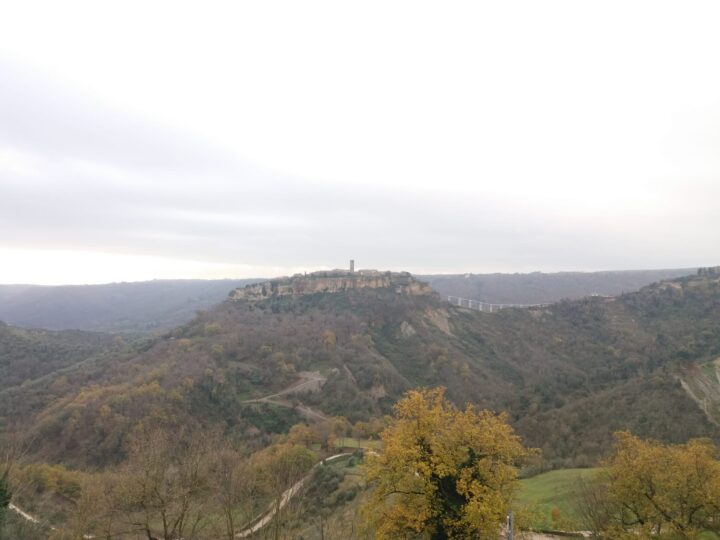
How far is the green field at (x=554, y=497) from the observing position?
1836cm

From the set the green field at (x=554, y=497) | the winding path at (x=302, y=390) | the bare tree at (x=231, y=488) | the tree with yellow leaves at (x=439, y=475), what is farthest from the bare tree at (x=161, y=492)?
the winding path at (x=302, y=390)

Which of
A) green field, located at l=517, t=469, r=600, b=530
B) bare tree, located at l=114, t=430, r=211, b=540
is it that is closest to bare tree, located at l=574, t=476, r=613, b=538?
green field, located at l=517, t=469, r=600, b=530

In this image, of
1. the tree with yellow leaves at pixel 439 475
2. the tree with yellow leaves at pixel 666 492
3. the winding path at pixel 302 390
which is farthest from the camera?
the winding path at pixel 302 390

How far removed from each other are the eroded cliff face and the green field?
9085 cm

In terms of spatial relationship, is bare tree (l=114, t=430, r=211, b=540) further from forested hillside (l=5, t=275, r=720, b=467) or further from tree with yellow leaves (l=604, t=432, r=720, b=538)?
forested hillside (l=5, t=275, r=720, b=467)

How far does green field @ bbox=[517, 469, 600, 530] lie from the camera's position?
18359 mm

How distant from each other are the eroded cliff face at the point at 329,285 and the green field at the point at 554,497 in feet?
298

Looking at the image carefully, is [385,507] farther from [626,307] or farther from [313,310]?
[626,307]

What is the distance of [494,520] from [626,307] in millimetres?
109858

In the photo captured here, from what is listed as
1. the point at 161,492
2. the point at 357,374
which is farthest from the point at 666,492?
the point at 357,374

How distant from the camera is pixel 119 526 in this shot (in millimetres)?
19281

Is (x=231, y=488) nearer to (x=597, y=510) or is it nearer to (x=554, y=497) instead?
(x=597, y=510)

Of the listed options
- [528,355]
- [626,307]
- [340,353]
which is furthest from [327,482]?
[626,307]

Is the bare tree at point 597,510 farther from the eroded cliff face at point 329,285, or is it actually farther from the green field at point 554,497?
the eroded cliff face at point 329,285
